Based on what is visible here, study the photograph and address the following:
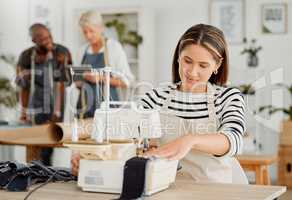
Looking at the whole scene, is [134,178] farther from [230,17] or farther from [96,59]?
[230,17]

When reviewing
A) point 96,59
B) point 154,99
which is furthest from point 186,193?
point 96,59

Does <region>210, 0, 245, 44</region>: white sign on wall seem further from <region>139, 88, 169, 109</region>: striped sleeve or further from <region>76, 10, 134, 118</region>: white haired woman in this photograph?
<region>139, 88, 169, 109</region>: striped sleeve

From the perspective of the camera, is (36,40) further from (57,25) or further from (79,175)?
(79,175)

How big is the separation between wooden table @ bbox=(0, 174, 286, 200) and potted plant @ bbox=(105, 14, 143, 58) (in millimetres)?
4801

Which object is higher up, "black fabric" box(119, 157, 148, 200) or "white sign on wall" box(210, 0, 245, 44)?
"white sign on wall" box(210, 0, 245, 44)

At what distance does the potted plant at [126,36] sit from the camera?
6.52 meters

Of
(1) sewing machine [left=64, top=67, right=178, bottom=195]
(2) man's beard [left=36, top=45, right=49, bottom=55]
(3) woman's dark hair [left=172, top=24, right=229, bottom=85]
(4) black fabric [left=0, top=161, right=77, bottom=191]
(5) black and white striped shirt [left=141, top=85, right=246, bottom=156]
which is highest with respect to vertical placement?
(2) man's beard [left=36, top=45, right=49, bottom=55]

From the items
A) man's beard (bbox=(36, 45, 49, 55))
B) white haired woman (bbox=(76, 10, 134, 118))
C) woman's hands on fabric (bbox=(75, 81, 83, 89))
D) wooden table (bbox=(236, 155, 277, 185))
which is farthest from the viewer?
man's beard (bbox=(36, 45, 49, 55))

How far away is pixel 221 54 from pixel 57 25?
5310mm

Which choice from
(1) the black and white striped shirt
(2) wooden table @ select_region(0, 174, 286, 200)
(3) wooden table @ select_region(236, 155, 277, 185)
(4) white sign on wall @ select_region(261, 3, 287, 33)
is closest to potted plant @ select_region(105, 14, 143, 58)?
(4) white sign on wall @ select_region(261, 3, 287, 33)

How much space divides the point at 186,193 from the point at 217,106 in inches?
20.2

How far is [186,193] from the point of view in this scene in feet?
5.46

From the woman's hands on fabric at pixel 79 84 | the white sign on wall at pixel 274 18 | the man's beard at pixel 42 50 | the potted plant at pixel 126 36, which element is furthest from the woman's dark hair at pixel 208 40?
the potted plant at pixel 126 36

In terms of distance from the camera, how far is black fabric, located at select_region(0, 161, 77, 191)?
176 centimetres
